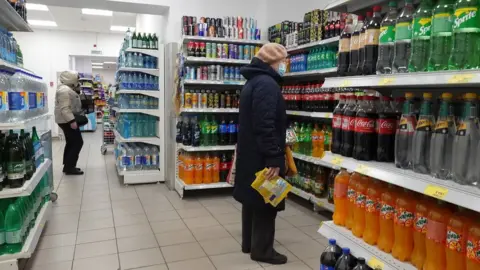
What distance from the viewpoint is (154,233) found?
4.04 meters

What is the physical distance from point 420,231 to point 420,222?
0.14 ft

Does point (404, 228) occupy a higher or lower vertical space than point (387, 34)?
lower

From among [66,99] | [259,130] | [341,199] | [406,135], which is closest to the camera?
[406,135]

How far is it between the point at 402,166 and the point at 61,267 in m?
2.86

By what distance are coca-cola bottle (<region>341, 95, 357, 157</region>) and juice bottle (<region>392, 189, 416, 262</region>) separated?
0.41m

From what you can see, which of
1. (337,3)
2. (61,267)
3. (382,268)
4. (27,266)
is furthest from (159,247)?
(337,3)

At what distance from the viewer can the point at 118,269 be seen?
3195 mm

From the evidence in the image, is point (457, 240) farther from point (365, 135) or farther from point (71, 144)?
point (71, 144)

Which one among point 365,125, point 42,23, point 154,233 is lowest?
point 154,233

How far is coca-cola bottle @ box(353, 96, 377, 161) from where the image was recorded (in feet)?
6.67

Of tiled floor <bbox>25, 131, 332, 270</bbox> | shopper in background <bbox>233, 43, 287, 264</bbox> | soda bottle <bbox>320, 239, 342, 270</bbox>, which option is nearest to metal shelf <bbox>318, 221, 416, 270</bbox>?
soda bottle <bbox>320, 239, 342, 270</bbox>

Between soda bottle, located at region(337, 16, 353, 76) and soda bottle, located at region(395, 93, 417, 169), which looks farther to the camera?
soda bottle, located at region(337, 16, 353, 76)

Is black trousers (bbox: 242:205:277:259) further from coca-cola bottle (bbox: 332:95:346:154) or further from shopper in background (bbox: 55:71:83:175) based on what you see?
shopper in background (bbox: 55:71:83:175)

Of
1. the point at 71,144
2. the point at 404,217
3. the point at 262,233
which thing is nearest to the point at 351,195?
the point at 404,217
